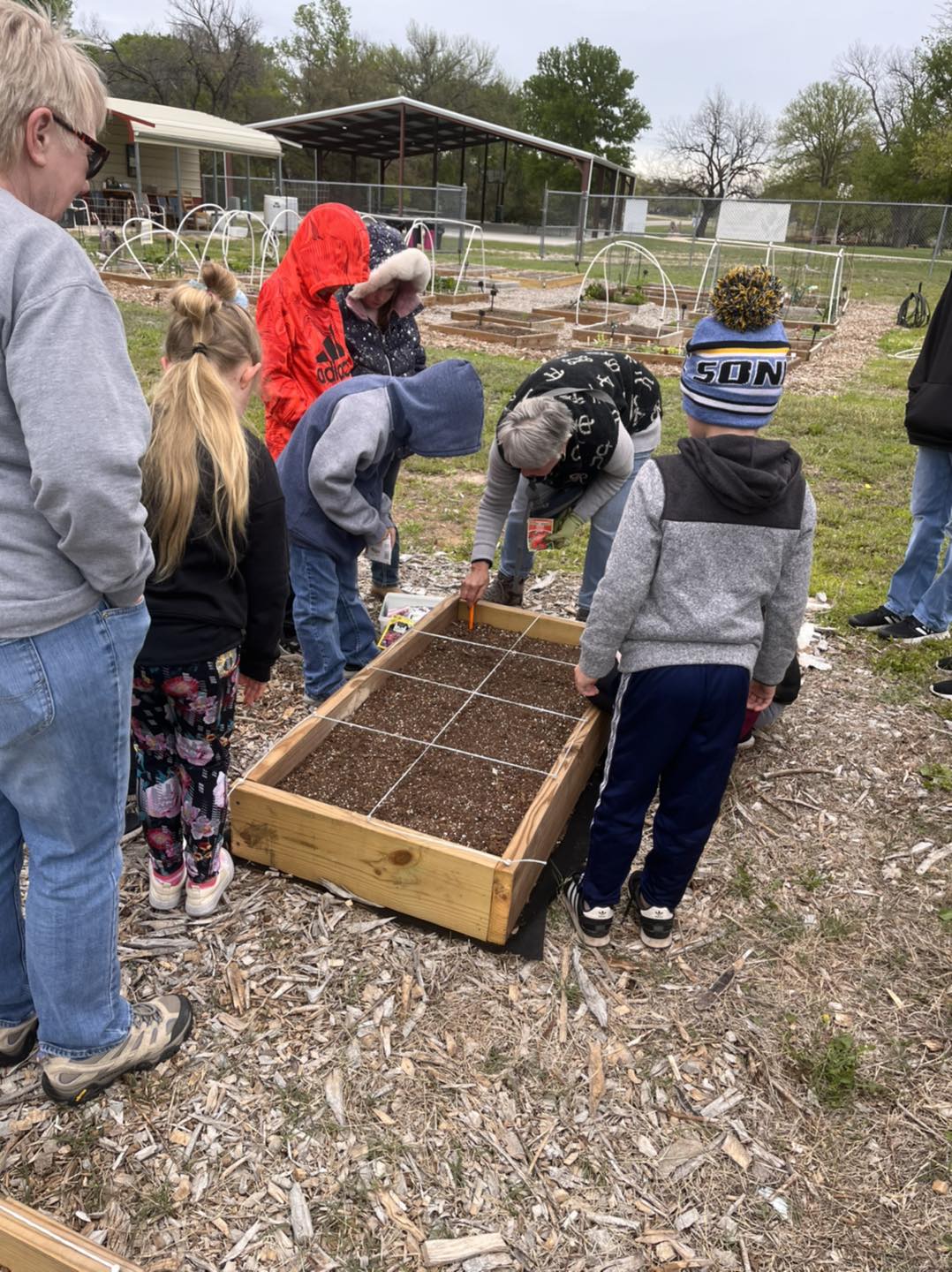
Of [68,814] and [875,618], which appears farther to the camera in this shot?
[875,618]

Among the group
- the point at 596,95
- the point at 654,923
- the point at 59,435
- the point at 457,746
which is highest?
the point at 596,95

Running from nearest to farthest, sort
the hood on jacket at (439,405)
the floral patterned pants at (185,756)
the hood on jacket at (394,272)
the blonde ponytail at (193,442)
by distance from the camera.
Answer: the blonde ponytail at (193,442)
the floral patterned pants at (185,756)
the hood on jacket at (439,405)
the hood on jacket at (394,272)

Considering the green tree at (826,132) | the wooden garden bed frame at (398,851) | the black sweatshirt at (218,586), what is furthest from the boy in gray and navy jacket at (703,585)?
the green tree at (826,132)

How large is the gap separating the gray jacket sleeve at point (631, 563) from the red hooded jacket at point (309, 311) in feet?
6.30

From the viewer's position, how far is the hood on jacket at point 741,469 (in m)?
1.78

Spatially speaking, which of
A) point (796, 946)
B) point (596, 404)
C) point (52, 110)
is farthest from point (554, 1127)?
point (596, 404)

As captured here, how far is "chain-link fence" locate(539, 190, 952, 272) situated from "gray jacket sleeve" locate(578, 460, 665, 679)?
17292 millimetres

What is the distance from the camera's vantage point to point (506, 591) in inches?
157

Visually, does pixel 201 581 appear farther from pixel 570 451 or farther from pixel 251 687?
pixel 570 451

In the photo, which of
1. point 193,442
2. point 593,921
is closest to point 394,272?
point 193,442

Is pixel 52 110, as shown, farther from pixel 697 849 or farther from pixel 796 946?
pixel 796 946

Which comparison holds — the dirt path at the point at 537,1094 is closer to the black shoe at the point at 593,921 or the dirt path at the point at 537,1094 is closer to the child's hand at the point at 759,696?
the black shoe at the point at 593,921

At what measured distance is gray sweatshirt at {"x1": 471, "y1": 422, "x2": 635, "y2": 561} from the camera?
10.6 ft

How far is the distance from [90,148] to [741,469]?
Answer: 1302 millimetres
